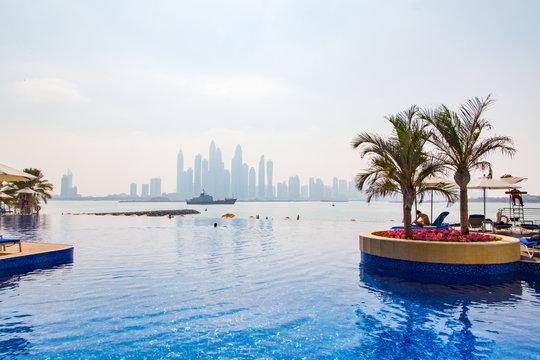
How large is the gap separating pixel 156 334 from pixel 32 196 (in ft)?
175

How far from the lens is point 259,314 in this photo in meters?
6.97

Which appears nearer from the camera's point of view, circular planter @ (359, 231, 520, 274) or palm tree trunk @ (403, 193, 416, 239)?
circular planter @ (359, 231, 520, 274)

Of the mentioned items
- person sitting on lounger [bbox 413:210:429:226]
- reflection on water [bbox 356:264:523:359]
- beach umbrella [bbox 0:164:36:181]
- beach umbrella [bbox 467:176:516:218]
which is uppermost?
beach umbrella [bbox 0:164:36:181]

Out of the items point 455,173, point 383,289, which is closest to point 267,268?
point 383,289

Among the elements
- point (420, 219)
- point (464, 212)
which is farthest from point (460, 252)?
point (420, 219)

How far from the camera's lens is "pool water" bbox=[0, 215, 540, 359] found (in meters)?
5.40

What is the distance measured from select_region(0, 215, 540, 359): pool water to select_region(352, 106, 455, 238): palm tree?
3.63m

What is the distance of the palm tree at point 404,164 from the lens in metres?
12.6

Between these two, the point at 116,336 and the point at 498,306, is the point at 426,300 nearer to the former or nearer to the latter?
the point at 498,306

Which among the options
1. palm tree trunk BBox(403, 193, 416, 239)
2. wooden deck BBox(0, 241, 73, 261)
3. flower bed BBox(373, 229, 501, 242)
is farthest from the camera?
palm tree trunk BBox(403, 193, 416, 239)

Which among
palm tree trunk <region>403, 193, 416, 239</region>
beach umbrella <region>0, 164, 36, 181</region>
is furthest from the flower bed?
beach umbrella <region>0, 164, 36, 181</region>

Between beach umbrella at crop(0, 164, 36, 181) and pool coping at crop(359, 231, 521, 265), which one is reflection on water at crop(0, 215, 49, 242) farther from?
pool coping at crop(359, 231, 521, 265)

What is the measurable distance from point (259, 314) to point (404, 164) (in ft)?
27.5

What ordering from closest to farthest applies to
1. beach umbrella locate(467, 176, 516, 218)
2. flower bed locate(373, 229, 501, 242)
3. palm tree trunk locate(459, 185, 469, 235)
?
flower bed locate(373, 229, 501, 242) < palm tree trunk locate(459, 185, 469, 235) < beach umbrella locate(467, 176, 516, 218)
